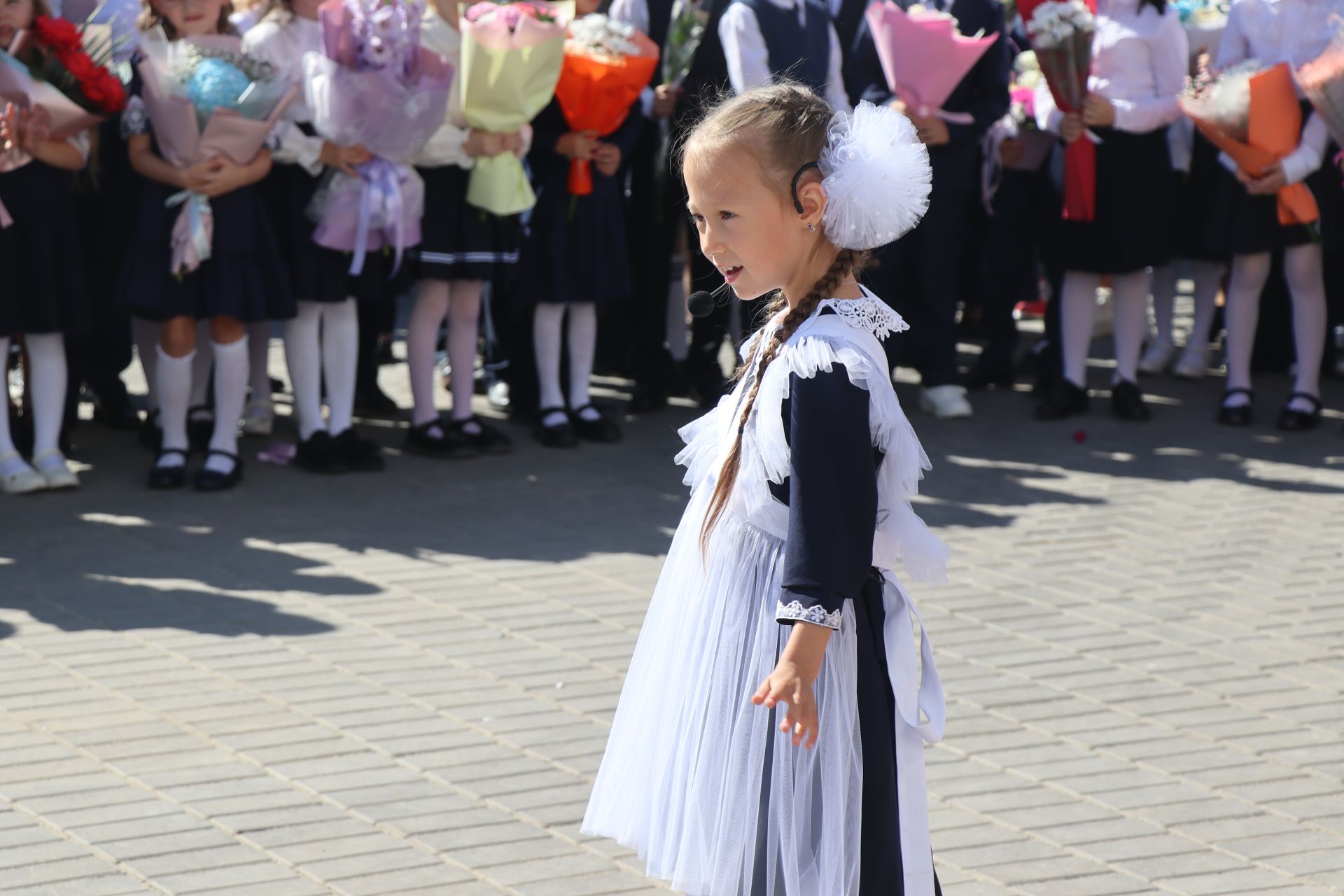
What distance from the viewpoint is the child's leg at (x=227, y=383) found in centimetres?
675

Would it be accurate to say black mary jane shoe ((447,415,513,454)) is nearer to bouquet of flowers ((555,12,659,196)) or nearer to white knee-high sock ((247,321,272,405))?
white knee-high sock ((247,321,272,405))

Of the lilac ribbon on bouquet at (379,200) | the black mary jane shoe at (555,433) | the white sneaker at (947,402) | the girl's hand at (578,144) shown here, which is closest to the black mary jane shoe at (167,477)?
the lilac ribbon on bouquet at (379,200)

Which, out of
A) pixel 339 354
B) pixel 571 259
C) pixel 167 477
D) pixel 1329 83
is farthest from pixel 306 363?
pixel 1329 83

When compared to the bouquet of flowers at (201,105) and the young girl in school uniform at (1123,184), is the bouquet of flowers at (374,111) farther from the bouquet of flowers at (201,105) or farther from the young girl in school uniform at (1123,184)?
the young girl in school uniform at (1123,184)

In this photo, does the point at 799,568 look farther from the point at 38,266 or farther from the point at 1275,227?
the point at 1275,227

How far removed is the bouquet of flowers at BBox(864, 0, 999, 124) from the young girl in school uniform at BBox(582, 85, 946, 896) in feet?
17.2

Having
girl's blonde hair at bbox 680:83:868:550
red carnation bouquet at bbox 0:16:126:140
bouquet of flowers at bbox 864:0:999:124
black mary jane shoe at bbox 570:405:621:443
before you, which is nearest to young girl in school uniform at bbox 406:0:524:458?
black mary jane shoe at bbox 570:405:621:443

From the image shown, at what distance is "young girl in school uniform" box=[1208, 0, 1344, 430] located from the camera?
7.73 m

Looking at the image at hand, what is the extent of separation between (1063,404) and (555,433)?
2.59 meters

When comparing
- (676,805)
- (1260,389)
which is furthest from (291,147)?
(1260,389)

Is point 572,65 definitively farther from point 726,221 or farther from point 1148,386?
point 726,221

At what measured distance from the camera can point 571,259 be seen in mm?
7531

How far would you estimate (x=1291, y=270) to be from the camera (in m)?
8.07

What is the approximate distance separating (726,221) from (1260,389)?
7.21 meters
